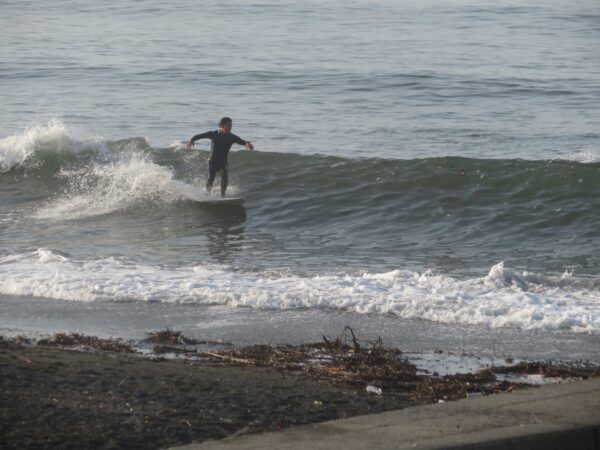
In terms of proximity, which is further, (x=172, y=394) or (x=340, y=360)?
(x=340, y=360)

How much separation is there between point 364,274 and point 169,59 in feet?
100

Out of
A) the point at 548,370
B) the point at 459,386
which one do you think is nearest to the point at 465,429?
the point at 459,386

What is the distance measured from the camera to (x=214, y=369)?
8305 mm

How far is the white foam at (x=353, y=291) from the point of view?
10.9 m

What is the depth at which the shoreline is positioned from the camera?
6.15 meters

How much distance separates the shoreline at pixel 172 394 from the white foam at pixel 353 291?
2.15 m

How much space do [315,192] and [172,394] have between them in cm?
1311

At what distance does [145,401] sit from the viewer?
269 inches

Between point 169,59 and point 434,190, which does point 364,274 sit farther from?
point 169,59

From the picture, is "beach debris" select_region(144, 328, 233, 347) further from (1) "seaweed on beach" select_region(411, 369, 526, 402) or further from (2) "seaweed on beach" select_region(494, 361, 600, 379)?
(2) "seaweed on beach" select_region(494, 361, 600, 379)

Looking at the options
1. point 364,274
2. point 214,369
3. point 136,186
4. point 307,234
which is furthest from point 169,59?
point 214,369

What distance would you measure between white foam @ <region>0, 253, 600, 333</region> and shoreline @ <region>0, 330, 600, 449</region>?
2147 mm

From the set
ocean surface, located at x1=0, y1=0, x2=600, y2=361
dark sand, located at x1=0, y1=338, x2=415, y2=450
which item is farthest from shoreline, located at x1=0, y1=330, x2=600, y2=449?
ocean surface, located at x1=0, y1=0, x2=600, y2=361

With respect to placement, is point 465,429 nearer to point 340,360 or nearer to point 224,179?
point 340,360
